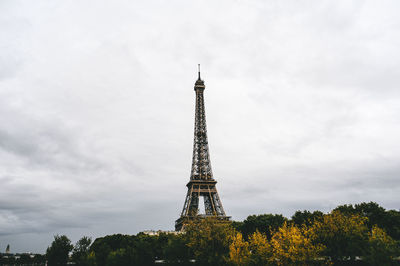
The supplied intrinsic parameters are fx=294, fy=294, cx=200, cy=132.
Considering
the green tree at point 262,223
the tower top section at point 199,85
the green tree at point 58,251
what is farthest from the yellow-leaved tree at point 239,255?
the tower top section at point 199,85

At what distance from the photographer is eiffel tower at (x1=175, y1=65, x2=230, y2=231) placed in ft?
282

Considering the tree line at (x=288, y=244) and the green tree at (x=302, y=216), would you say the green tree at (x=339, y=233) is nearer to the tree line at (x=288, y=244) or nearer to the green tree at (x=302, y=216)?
the tree line at (x=288, y=244)

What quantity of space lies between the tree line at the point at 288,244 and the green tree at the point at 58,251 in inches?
516

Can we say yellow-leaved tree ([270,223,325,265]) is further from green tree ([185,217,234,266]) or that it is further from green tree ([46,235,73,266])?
green tree ([46,235,73,266])

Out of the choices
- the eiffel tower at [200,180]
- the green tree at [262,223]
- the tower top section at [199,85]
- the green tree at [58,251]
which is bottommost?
the green tree at [58,251]

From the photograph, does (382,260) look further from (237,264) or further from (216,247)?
(216,247)

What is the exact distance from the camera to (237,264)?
36.7 m

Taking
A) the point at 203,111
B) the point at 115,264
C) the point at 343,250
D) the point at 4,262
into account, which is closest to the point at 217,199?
the point at 203,111

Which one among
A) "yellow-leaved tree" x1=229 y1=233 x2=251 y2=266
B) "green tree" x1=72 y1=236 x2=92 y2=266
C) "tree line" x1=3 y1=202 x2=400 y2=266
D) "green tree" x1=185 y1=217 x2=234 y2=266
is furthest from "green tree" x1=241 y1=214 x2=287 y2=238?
"green tree" x1=72 y1=236 x2=92 y2=266

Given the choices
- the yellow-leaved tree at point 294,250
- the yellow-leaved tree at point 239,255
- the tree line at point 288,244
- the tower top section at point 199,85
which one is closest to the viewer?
the yellow-leaved tree at point 294,250

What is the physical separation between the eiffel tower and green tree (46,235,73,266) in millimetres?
30458

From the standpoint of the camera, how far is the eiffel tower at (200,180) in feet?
282

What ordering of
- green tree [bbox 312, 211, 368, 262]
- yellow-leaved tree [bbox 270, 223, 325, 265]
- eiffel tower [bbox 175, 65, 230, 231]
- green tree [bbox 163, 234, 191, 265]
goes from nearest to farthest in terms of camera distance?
1. yellow-leaved tree [bbox 270, 223, 325, 265]
2. green tree [bbox 312, 211, 368, 262]
3. green tree [bbox 163, 234, 191, 265]
4. eiffel tower [bbox 175, 65, 230, 231]

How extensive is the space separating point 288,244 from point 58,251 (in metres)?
62.1
